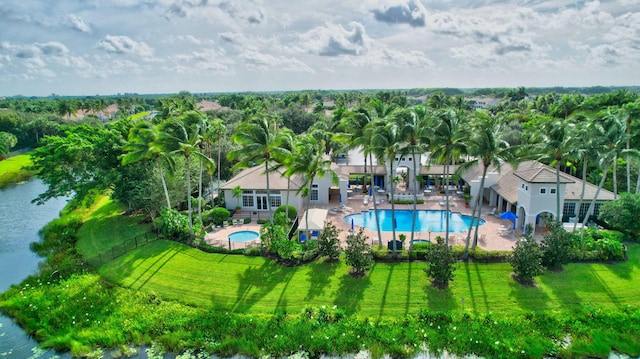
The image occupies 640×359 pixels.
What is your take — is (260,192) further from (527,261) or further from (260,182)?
(527,261)

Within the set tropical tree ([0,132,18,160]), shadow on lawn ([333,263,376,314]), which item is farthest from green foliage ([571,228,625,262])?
tropical tree ([0,132,18,160])

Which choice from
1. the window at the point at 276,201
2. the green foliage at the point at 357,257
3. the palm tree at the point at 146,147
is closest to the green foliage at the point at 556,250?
the green foliage at the point at 357,257

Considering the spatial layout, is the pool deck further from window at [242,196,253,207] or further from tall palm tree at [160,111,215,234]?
tall palm tree at [160,111,215,234]

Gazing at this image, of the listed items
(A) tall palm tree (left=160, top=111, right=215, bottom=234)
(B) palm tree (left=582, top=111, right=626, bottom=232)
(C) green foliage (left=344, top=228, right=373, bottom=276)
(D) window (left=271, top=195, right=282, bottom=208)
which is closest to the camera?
(C) green foliage (left=344, top=228, right=373, bottom=276)

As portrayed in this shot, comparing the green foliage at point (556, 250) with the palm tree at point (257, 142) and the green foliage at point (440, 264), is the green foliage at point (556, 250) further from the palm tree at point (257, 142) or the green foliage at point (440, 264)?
the palm tree at point (257, 142)

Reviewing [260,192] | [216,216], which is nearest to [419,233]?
[260,192]

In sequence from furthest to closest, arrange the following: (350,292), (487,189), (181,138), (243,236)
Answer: (487,189) → (243,236) → (181,138) → (350,292)
